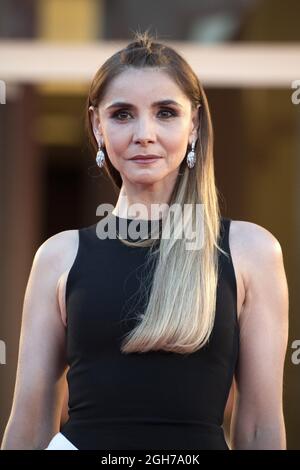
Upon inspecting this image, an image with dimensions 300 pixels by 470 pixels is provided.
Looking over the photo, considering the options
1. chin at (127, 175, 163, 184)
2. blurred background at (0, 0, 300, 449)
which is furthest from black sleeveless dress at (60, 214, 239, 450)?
blurred background at (0, 0, 300, 449)

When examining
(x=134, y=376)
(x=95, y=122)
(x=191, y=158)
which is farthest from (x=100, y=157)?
(x=134, y=376)

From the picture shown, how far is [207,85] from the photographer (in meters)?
5.21

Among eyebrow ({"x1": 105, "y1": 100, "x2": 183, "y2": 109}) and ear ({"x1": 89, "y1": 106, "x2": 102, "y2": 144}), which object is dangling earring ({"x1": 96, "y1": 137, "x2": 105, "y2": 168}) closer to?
ear ({"x1": 89, "y1": 106, "x2": 102, "y2": 144})

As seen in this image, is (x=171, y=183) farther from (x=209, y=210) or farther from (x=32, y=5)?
(x=32, y=5)

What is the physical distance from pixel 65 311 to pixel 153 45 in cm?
53

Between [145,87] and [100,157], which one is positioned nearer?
[145,87]

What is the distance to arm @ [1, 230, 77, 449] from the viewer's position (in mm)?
1958

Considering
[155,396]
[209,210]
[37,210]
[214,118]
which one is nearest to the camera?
[155,396]

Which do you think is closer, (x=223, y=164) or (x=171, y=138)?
(x=171, y=138)

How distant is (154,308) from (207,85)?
11.5 feet

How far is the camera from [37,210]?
5551mm

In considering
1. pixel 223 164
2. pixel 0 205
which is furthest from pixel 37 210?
pixel 223 164

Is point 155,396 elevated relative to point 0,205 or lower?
lower

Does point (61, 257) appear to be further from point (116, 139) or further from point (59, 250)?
point (116, 139)
